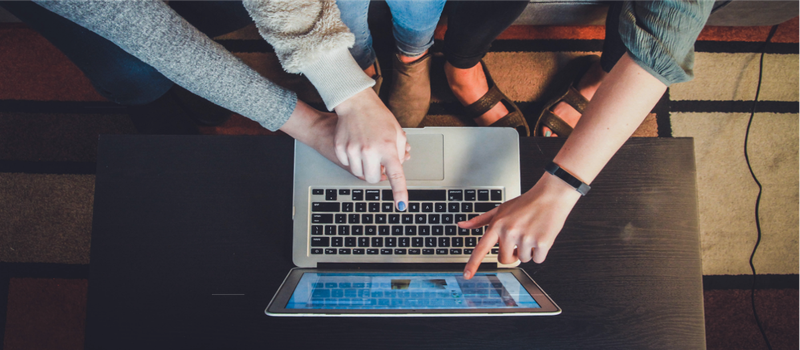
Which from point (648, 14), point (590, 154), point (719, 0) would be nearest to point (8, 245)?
point (590, 154)

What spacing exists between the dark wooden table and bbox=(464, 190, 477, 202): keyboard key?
108 millimetres

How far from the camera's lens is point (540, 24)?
4.17 feet

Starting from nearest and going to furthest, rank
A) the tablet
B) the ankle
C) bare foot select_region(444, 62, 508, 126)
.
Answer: the tablet → the ankle → bare foot select_region(444, 62, 508, 126)

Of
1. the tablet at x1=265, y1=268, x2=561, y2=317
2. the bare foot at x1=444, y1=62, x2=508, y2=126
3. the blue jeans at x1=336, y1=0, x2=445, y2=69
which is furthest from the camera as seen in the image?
the bare foot at x1=444, y1=62, x2=508, y2=126

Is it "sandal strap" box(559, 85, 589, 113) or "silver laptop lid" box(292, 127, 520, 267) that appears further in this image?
Answer: "sandal strap" box(559, 85, 589, 113)

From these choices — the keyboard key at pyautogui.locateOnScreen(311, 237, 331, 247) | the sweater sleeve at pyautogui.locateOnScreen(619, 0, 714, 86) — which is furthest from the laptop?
the sweater sleeve at pyautogui.locateOnScreen(619, 0, 714, 86)

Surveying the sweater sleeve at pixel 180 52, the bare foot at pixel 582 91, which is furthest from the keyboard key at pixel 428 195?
the bare foot at pixel 582 91

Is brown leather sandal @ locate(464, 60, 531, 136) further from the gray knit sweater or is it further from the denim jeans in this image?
the denim jeans

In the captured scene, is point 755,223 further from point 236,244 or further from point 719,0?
point 236,244

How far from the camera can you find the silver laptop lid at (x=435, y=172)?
64 cm

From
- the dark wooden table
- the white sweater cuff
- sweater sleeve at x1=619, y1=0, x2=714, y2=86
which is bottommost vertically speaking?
the dark wooden table

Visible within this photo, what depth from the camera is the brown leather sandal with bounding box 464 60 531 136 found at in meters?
1.12

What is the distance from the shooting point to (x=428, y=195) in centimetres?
65

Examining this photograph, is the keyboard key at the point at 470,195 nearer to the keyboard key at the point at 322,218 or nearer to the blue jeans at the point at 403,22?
the keyboard key at the point at 322,218
